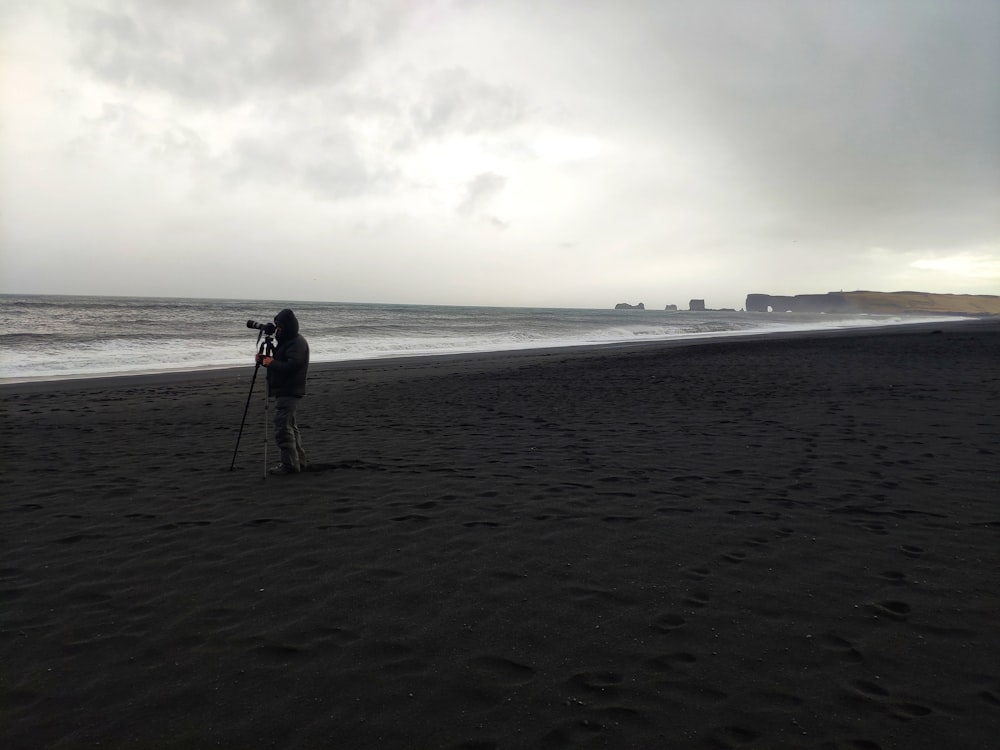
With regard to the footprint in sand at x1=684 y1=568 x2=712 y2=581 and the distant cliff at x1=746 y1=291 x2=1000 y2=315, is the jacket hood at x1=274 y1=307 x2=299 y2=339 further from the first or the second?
the distant cliff at x1=746 y1=291 x2=1000 y2=315

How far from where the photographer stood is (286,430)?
8008 millimetres

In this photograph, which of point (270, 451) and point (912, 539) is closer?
point (912, 539)

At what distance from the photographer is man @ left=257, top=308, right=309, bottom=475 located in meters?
7.90

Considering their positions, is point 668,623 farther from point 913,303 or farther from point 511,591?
point 913,303

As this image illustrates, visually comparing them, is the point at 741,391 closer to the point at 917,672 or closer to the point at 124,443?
the point at 917,672

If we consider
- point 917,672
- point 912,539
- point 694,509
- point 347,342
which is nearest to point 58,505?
point 694,509

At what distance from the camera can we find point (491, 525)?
19.4 ft

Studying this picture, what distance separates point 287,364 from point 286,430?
947 millimetres

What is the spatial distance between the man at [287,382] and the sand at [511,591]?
2.13 feet

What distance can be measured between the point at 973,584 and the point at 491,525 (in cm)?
408

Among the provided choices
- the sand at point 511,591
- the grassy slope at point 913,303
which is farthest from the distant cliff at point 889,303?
the sand at point 511,591

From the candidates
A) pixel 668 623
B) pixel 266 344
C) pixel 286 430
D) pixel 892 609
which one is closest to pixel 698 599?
pixel 668 623

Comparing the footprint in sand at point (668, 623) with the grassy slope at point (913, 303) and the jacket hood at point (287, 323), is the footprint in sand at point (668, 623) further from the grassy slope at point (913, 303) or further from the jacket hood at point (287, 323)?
the grassy slope at point (913, 303)

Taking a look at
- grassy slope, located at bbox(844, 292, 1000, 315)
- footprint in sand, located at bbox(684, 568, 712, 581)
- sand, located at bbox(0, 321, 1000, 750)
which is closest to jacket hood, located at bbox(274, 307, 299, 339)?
sand, located at bbox(0, 321, 1000, 750)
